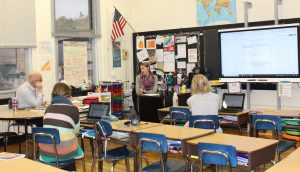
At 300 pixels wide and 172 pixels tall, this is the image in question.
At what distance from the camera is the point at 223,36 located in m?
8.08

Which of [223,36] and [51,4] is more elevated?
[51,4]

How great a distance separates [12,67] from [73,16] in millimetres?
1934

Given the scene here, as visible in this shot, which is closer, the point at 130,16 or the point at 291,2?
the point at 291,2

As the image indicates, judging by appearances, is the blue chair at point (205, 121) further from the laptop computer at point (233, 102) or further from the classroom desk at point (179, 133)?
the laptop computer at point (233, 102)

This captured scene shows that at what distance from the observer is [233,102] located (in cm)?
668

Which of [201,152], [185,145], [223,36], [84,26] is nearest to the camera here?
[201,152]

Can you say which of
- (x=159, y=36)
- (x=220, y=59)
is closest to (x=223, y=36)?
(x=220, y=59)

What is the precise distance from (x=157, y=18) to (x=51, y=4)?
8.45ft

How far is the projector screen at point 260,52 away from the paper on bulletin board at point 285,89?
170 millimetres

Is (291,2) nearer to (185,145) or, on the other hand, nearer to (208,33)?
(208,33)

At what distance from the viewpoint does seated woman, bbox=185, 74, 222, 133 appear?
565cm

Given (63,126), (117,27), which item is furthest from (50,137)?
(117,27)

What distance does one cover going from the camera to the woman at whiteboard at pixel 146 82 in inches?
347

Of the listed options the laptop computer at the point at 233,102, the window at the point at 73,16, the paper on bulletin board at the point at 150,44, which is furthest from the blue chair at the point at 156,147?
the paper on bulletin board at the point at 150,44
